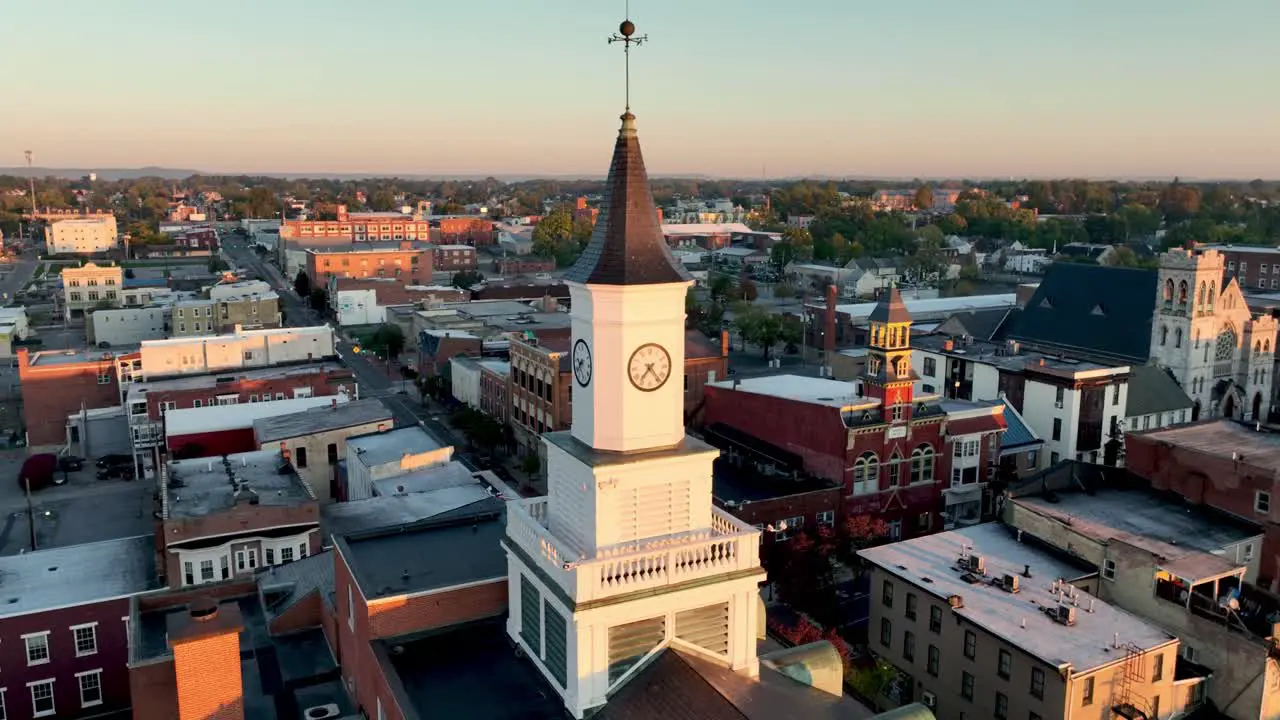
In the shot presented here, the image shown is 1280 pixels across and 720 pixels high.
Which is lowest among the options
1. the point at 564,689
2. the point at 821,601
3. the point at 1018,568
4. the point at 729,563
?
the point at 821,601

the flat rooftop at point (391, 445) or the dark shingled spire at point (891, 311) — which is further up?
the dark shingled spire at point (891, 311)

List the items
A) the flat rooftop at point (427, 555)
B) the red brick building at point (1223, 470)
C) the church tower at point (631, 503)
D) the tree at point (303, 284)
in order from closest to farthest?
the church tower at point (631, 503)
the flat rooftop at point (427, 555)
the red brick building at point (1223, 470)
the tree at point (303, 284)

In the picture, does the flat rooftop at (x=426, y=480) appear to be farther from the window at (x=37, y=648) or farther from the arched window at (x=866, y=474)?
the arched window at (x=866, y=474)

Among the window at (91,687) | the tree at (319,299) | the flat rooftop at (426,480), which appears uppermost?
the flat rooftop at (426,480)

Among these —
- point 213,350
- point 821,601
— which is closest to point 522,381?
point 213,350

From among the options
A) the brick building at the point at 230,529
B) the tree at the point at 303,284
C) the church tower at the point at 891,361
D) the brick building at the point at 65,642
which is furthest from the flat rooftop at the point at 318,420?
the tree at the point at 303,284

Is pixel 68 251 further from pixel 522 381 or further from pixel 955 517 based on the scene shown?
pixel 955 517
